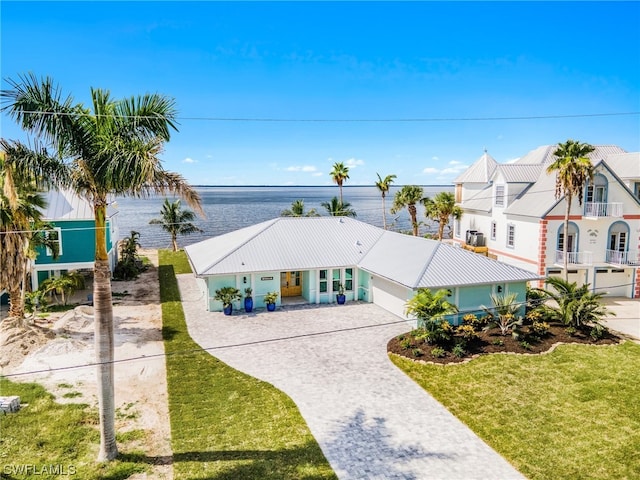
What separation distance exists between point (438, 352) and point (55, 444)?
13661mm

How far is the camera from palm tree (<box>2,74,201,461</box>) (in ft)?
34.8

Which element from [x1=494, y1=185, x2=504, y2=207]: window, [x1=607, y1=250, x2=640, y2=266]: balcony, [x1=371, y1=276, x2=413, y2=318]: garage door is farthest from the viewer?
[x1=494, y1=185, x2=504, y2=207]: window

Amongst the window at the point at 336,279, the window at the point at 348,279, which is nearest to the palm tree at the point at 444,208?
the window at the point at 348,279

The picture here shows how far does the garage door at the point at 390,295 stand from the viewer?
23547mm

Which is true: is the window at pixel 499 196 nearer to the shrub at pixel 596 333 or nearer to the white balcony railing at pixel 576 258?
the white balcony railing at pixel 576 258

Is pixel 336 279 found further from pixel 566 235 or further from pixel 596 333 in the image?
pixel 566 235

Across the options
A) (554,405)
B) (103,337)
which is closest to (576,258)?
(554,405)

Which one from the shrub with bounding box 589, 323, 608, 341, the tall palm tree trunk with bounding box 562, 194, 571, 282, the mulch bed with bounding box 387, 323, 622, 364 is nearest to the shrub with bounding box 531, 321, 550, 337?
the mulch bed with bounding box 387, 323, 622, 364

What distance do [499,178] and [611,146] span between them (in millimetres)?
10788

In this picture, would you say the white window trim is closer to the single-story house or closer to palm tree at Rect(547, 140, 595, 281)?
palm tree at Rect(547, 140, 595, 281)

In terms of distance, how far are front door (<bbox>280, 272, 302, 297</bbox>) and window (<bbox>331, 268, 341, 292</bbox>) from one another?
2.36 m

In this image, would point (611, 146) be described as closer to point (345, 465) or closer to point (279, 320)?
point (279, 320)

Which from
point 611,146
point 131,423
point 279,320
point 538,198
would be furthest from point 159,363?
point 611,146

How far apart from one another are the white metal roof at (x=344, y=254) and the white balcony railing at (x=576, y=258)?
6.43 metres
